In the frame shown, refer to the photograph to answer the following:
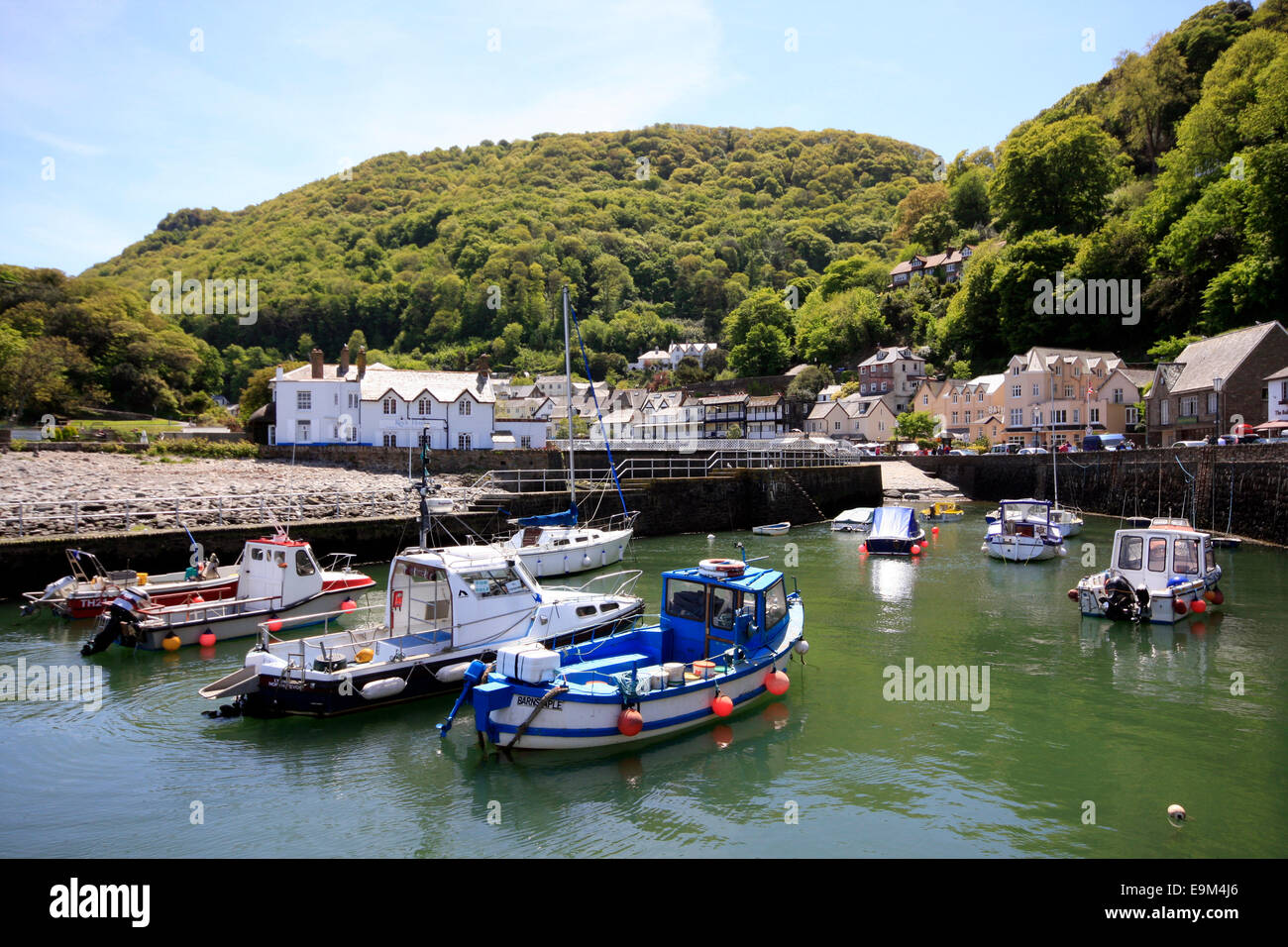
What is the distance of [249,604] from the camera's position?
2119 centimetres

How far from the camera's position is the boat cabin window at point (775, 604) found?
1650 cm

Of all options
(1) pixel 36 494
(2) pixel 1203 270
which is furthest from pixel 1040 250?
(1) pixel 36 494

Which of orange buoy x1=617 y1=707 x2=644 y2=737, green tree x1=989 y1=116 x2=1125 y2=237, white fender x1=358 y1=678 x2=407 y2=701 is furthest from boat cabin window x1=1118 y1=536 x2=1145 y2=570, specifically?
green tree x1=989 y1=116 x2=1125 y2=237

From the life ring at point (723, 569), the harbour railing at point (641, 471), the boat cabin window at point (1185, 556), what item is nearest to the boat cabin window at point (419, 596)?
the life ring at point (723, 569)

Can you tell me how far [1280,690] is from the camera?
16656mm

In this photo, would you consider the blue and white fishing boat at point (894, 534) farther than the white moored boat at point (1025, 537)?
Yes

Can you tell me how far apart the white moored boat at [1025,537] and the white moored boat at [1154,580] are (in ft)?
33.2

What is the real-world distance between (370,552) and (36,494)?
13.2 metres

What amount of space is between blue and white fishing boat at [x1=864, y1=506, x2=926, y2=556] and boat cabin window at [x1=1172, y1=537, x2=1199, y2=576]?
14270 millimetres

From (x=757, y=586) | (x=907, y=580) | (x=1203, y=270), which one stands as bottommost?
(x=907, y=580)

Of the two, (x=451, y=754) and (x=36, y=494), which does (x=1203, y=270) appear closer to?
(x=451, y=754)

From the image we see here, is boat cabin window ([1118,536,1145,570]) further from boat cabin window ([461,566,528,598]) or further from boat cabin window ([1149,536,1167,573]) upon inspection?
boat cabin window ([461,566,528,598])

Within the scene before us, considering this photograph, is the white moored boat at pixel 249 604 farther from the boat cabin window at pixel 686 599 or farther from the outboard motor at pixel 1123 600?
the outboard motor at pixel 1123 600

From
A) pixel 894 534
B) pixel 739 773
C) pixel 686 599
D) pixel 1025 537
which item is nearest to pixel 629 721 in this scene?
pixel 739 773
